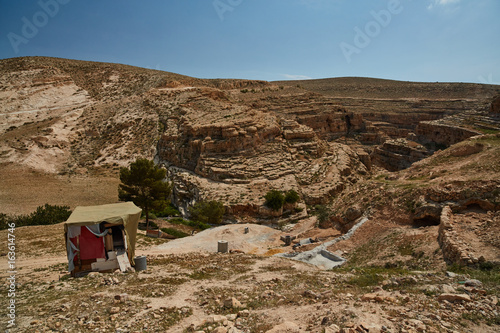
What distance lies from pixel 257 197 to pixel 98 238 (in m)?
15.2

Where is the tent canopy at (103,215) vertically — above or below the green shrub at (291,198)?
above

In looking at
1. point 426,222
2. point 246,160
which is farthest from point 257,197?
point 426,222

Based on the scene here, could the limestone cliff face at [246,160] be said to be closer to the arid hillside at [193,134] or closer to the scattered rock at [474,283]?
the arid hillside at [193,134]

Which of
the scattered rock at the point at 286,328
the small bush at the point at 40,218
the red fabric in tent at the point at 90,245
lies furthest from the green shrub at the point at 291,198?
the scattered rock at the point at 286,328

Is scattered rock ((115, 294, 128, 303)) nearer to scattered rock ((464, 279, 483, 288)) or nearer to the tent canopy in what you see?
the tent canopy

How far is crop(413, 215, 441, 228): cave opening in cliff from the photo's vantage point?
12066mm

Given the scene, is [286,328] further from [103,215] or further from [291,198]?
[291,198]

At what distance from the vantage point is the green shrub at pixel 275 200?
22422 mm

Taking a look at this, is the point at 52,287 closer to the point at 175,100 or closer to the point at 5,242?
the point at 5,242

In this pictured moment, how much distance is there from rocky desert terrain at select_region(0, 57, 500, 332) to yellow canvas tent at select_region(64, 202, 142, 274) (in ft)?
2.59

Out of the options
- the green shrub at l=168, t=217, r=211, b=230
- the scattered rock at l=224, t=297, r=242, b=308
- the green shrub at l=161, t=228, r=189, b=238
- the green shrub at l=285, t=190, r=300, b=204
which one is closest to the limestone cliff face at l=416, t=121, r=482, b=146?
the green shrub at l=285, t=190, r=300, b=204

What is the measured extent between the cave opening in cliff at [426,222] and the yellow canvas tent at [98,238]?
11.1 m

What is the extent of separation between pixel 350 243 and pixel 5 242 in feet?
52.5

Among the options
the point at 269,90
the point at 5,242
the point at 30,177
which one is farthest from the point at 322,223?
the point at 269,90
